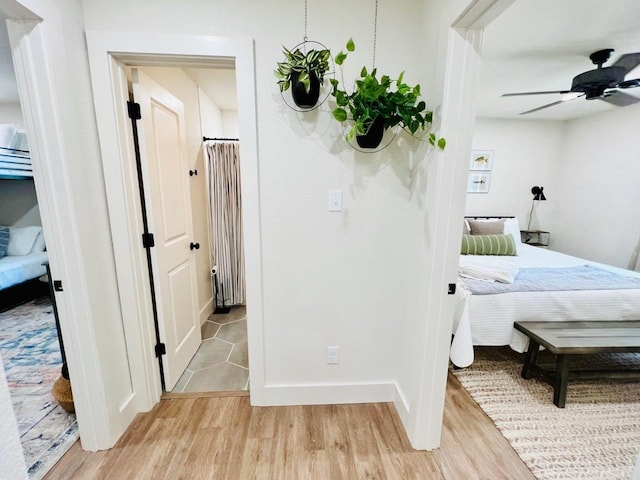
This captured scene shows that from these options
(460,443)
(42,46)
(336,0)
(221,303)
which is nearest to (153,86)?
(42,46)

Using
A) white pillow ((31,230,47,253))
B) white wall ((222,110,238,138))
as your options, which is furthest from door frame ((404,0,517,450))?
white pillow ((31,230,47,253))

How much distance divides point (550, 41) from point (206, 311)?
3815mm

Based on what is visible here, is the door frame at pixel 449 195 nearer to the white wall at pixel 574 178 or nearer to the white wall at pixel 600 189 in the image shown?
the white wall at pixel 574 178

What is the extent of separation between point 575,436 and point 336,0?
274 centimetres

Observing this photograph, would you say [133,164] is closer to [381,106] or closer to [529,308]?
[381,106]

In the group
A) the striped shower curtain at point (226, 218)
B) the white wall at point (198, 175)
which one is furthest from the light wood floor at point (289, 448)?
the striped shower curtain at point (226, 218)

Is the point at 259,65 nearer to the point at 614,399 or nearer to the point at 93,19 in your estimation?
the point at 93,19

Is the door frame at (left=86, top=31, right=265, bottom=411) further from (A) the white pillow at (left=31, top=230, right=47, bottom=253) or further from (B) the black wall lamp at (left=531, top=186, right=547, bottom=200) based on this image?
(B) the black wall lamp at (left=531, top=186, right=547, bottom=200)

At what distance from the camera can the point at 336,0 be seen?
1399 mm

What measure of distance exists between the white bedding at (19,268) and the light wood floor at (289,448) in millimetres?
2672

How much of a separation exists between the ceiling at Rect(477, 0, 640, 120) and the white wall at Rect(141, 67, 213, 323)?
2.34 m

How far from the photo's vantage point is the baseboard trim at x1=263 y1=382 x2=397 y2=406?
175 centimetres

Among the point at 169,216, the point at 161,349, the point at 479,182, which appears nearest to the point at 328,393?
the point at 161,349

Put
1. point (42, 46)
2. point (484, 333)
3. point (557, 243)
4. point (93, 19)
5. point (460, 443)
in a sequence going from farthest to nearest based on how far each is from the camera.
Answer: point (557, 243) < point (484, 333) < point (460, 443) < point (93, 19) < point (42, 46)
